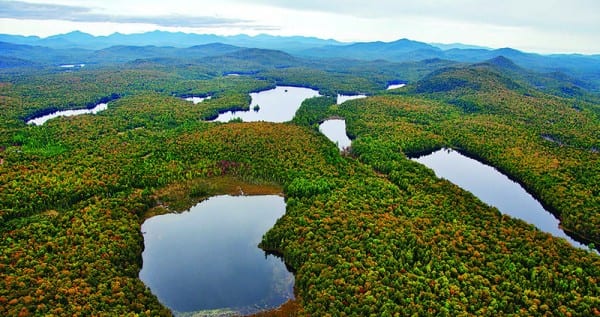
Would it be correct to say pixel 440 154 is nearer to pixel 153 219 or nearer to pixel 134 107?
pixel 153 219

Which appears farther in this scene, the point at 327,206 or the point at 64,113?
the point at 64,113

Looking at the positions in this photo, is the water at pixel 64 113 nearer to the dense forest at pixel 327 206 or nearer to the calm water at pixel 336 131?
the dense forest at pixel 327 206

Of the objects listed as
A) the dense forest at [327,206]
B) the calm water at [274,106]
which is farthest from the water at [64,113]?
the calm water at [274,106]

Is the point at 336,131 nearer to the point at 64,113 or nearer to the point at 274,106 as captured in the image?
the point at 274,106

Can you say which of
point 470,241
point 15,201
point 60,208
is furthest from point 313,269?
point 15,201

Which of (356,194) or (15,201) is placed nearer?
(15,201)

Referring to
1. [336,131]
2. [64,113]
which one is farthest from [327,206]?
[64,113]
